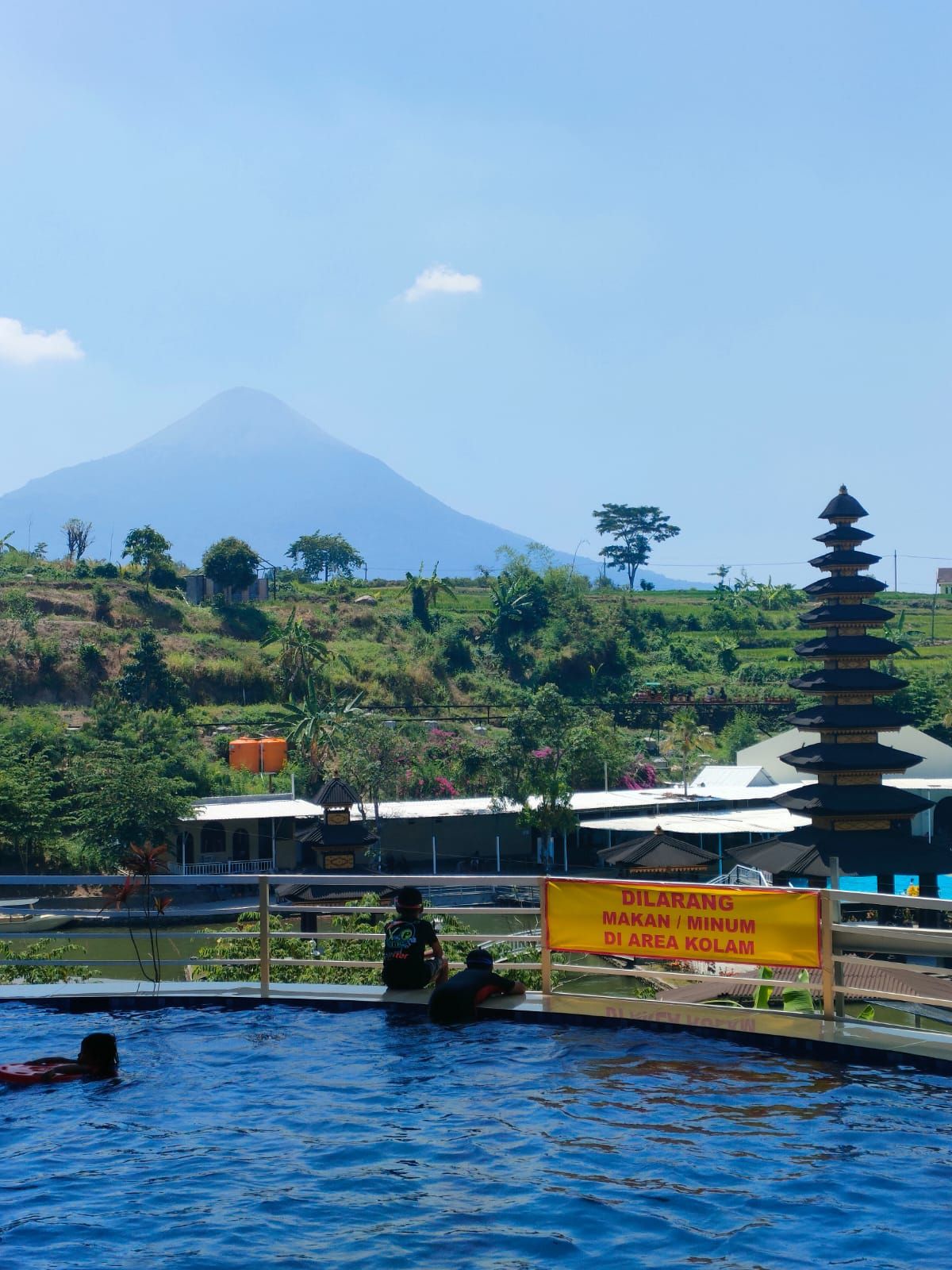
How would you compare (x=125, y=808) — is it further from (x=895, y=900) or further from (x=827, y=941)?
(x=895, y=900)

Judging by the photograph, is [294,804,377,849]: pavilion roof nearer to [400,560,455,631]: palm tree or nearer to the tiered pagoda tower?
the tiered pagoda tower

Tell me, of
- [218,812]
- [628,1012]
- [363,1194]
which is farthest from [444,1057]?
[218,812]

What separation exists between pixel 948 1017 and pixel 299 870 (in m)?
32.6

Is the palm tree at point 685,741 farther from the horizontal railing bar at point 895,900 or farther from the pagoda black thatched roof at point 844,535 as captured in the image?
the horizontal railing bar at point 895,900

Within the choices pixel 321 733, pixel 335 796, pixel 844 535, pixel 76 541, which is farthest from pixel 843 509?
pixel 76 541

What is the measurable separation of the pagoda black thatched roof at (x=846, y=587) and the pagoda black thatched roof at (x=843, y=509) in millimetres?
1736

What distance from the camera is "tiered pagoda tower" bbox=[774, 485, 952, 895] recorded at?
115 ft

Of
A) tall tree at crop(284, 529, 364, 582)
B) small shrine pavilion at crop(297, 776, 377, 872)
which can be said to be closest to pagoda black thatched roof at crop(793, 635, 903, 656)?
small shrine pavilion at crop(297, 776, 377, 872)

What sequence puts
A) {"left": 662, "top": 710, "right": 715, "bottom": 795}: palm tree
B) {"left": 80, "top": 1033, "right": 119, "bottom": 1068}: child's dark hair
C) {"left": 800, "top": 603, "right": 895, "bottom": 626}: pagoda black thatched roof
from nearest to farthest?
{"left": 80, "top": 1033, "right": 119, "bottom": 1068}: child's dark hair → {"left": 800, "top": 603, "right": 895, "bottom": 626}: pagoda black thatched roof → {"left": 662, "top": 710, "right": 715, "bottom": 795}: palm tree

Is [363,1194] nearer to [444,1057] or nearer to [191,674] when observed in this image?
[444,1057]

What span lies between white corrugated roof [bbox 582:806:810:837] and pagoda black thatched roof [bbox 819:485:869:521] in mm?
12527

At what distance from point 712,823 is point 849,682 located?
1236 cm

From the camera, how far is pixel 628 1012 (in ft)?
38.8

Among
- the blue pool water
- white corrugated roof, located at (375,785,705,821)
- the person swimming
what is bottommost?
the blue pool water
